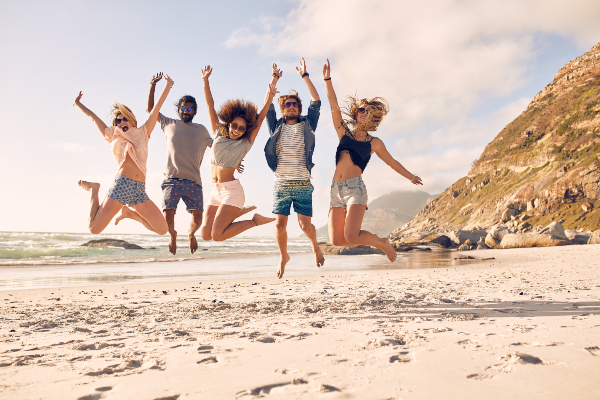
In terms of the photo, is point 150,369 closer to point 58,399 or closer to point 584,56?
point 58,399

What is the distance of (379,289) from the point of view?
25.0ft

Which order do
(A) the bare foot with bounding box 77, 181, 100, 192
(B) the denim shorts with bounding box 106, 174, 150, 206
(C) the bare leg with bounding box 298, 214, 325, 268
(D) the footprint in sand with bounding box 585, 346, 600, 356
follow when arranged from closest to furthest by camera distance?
(D) the footprint in sand with bounding box 585, 346, 600, 356 < (B) the denim shorts with bounding box 106, 174, 150, 206 < (A) the bare foot with bounding box 77, 181, 100, 192 < (C) the bare leg with bounding box 298, 214, 325, 268

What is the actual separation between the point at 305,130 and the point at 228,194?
1592 mm

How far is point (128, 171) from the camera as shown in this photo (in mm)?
5918

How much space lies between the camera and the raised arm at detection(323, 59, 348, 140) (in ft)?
19.9

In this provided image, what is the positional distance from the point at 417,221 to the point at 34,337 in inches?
2593

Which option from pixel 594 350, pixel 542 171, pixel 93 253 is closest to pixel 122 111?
pixel 594 350

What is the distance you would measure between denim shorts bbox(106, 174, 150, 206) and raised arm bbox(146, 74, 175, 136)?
0.85m

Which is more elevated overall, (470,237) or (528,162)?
(528,162)

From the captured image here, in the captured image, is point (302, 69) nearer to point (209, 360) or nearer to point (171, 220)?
point (171, 220)

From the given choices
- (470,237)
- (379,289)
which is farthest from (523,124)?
(379,289)

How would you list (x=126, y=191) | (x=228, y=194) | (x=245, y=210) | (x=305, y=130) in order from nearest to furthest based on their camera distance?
(x=126, y=191)
(x=305, y=130)
(x=228, y=194)
(x=245, y=210)

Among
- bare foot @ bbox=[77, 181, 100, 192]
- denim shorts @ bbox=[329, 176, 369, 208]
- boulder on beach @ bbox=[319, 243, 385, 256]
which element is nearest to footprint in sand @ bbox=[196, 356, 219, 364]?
denim shorts @ bbox=[329, 176, 369, 208]

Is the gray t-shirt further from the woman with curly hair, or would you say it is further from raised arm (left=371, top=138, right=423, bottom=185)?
raised arm (left=371, top=138, right=423, bottom=185)
